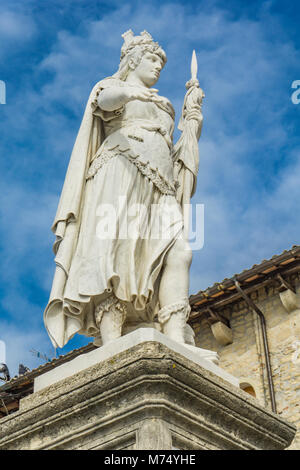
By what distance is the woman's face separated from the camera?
645cm

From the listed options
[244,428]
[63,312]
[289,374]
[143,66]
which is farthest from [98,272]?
[289,374]

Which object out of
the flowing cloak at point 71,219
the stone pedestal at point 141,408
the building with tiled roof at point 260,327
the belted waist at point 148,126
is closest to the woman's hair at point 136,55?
the flowing cloak at point 71,219

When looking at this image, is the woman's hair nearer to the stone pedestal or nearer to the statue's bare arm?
the statue's bare arm

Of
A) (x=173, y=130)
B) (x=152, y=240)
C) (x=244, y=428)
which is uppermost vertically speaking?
(x=173, y=130)

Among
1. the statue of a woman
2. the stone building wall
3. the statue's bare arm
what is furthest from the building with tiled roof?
the statue's bare arm

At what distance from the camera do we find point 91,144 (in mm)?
6184

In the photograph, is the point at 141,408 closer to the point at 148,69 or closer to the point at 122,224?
the point at 122,224

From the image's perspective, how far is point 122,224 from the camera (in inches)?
220

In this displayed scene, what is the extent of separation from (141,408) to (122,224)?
5.14 ft

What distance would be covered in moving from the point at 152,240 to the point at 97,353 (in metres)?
1.03

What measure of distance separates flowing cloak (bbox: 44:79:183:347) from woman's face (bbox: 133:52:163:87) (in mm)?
316

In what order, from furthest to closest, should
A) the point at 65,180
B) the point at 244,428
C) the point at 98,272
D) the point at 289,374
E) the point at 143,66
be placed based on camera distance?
the point at 289,374 → the point at 143,66 → the point at 65,180 → the point at 98,272 → the point at 244,428

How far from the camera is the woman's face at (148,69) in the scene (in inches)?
254
